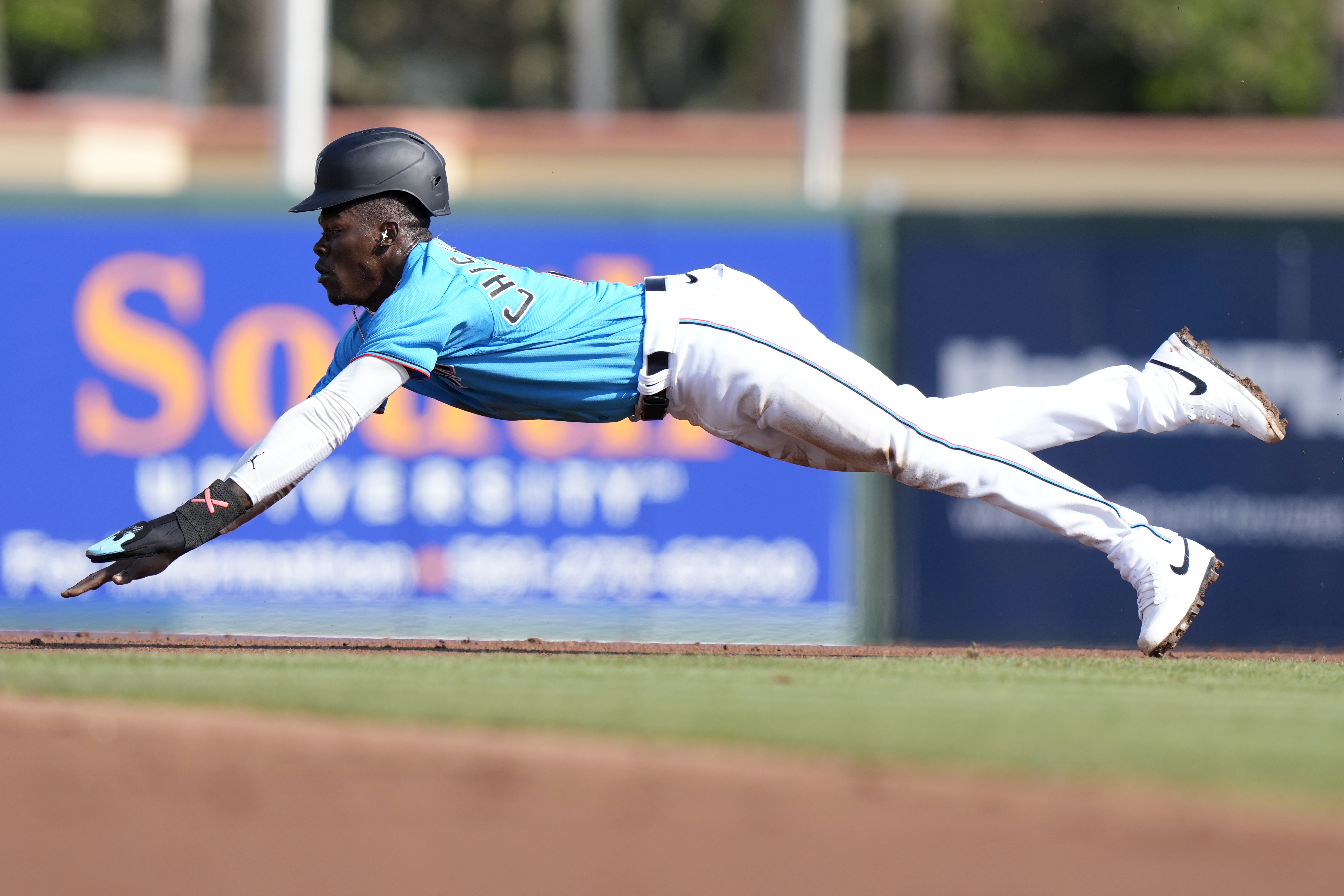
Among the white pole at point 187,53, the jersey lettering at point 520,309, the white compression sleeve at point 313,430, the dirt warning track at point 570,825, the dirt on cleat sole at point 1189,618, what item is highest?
the white pole at point 187,53

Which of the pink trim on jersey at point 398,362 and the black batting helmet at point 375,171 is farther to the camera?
the black batting helmet at point 375,171

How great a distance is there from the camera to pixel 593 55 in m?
26.7

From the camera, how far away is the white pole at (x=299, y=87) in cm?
1006

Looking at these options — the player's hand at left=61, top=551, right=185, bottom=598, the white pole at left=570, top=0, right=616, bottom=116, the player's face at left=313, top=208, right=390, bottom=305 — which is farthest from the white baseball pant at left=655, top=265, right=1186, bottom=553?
the white pole at left=570, top=0, right=616, bottom=116

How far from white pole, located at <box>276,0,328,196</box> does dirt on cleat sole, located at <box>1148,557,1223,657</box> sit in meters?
5.95

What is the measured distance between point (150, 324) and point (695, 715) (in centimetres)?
492

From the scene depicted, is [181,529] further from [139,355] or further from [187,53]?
[187,53]

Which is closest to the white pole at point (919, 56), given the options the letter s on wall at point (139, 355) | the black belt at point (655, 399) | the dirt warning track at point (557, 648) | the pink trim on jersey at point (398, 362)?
the letter s on wall at point (139, 355)

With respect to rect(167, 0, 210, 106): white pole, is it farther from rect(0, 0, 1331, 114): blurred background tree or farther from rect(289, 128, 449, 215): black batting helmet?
rect(289, 128, 449, 215): black batting helmet

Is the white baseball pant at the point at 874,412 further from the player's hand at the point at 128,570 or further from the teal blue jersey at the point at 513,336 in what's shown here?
the player's hand at the point at 128,570

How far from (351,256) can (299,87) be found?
16.2 feet

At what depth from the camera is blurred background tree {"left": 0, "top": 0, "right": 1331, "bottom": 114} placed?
108ft

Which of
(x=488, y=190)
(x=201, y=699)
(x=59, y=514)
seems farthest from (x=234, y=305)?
(x=488, y=190)

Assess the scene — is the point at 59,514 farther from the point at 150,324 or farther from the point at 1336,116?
the point at 1336,116
